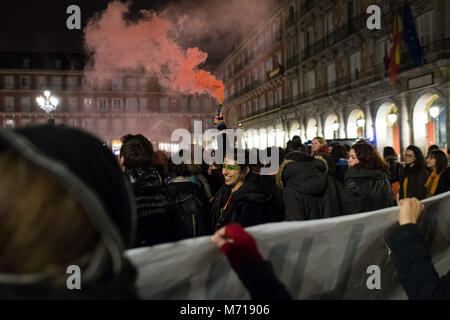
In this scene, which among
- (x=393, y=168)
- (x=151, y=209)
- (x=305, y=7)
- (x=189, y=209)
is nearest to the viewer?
(x=151, y=209)

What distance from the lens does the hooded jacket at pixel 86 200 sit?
0.75 metres

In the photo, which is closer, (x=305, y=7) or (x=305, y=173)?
(x=305, y=173)

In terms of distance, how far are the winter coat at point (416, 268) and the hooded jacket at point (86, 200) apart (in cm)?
116

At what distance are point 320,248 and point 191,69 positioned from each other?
65.7ft

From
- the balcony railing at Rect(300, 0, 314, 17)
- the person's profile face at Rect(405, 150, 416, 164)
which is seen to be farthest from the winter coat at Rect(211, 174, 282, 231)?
the balcony railing at Rect(300, 0, 314, 17)

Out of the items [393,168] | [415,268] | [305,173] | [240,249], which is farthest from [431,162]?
[240,249]

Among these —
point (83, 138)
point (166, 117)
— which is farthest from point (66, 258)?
point (166, 117)

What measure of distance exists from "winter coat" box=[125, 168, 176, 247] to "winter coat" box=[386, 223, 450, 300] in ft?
5.94

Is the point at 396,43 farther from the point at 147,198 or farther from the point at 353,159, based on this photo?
the point at 147,198

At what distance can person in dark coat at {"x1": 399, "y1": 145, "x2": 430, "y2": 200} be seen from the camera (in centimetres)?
583

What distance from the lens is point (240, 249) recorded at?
51.6 inches

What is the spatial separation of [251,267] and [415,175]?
556cm

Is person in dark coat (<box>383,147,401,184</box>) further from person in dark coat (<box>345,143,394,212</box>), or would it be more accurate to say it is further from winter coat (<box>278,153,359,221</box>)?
winter coat (<box>278,153,359,221</box>)

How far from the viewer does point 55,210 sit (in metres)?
0.75
